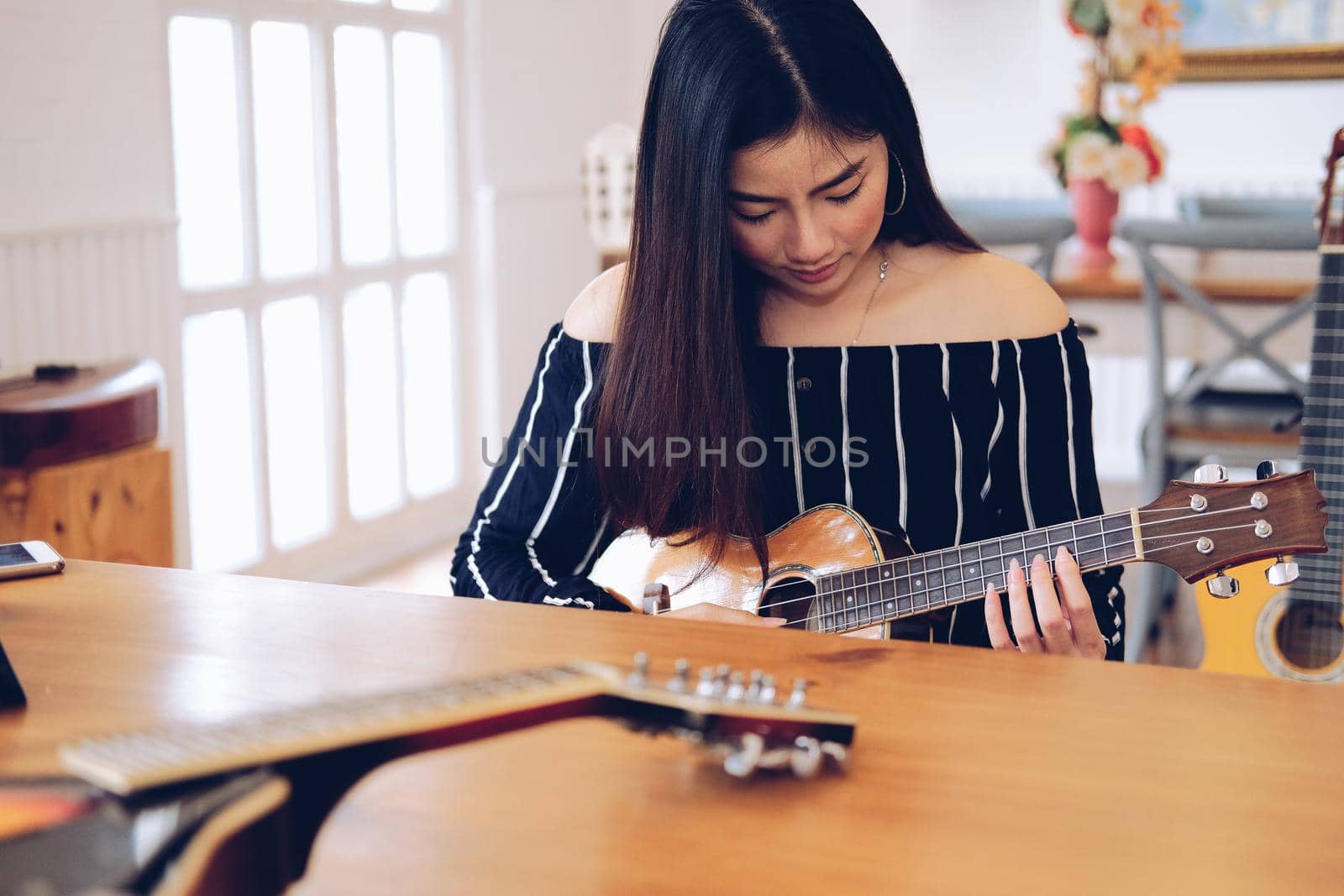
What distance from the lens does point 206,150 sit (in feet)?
9.67

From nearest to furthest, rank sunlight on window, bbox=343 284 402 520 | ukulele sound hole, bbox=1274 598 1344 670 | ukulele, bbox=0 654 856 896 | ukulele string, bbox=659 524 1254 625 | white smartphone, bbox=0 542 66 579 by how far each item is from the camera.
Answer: ukulele, bbox=0 654 856 896 < white smartphone, bbox=0 542 66 579 < ukulele string, bbox=659 524 1254 625 < ukulele sound hole, bbox=1274 598 1344 670 < sunlight on window, bbox=343 284 402 520

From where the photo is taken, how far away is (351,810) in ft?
2.00

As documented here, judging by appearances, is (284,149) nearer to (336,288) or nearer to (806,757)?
(336,288)

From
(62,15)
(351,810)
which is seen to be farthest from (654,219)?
(62,15)

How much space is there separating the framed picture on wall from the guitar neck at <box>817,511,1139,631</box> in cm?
369

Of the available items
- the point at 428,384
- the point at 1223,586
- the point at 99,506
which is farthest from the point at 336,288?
the point at 1223,586

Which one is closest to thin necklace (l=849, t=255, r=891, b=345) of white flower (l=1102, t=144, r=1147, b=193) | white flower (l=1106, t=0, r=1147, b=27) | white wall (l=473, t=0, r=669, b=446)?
white flower (l=1102, t=144, r=1147, b=193)

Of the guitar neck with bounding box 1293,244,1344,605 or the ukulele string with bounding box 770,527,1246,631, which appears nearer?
the ukulele string with bounding box 770,527,1246,631

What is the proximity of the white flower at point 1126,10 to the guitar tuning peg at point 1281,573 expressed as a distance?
8.57ft

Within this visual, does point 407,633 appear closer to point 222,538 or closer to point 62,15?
point 62,15

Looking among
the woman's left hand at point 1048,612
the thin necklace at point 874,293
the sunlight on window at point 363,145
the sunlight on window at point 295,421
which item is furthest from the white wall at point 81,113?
the woman's left hand at point 1048,612

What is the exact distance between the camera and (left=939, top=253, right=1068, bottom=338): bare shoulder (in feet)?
4.47

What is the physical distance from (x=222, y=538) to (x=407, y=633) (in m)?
2.39

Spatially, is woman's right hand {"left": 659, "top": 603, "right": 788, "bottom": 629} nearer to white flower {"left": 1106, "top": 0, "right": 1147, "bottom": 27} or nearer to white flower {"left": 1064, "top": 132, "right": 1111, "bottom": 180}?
white flower {"left": 1064, "top": 132, "right": 1111, "bottom": 180}
